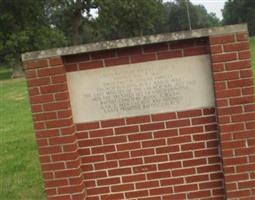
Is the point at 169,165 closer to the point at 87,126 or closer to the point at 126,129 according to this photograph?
the point at 126,129

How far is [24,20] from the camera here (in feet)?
174

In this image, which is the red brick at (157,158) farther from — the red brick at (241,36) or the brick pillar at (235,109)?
the red brick at (241,36)

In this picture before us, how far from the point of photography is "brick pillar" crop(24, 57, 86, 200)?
5.41 meters

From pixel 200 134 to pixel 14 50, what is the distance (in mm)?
46333

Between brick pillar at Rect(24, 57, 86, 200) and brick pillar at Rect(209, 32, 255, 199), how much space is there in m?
1.38

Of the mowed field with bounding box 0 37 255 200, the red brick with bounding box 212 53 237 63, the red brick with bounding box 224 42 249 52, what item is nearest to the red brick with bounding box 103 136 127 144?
the red brick with bounding box 212 53 237 63

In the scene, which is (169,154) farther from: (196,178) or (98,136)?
(98,136)

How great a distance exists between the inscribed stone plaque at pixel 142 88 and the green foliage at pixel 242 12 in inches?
3933

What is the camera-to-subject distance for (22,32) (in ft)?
164

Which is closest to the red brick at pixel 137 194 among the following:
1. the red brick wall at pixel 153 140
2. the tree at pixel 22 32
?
the red brick wall at pixel 153 140

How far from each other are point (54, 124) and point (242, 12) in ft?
348

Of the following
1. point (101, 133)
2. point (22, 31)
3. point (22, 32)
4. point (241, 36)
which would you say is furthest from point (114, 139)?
point (22, 31)

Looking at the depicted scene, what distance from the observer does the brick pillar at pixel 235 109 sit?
527 cm

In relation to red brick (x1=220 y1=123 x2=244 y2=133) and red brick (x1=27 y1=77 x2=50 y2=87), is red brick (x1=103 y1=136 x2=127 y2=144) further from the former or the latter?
red brick (x1=220 y1=123 x2=244 y2=133)
